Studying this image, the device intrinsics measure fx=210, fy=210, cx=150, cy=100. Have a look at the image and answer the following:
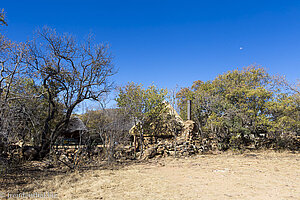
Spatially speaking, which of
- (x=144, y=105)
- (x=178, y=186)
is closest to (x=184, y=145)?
(x=144, y=105)

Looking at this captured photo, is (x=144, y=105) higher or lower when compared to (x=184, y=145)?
higher

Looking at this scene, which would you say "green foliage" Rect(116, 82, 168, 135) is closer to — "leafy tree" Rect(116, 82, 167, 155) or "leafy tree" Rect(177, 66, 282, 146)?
"leafy tree" Rect(116, 82, 167, 155)

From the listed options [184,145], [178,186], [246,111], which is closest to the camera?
[178,186]

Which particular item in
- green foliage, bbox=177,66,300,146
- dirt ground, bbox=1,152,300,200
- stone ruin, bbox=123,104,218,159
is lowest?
dirt ground, bbox=1,152,300,200

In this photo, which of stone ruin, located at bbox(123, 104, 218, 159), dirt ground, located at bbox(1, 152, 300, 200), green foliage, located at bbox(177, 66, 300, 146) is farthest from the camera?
green foliage, located at bbox(177, 66, 300, 146)

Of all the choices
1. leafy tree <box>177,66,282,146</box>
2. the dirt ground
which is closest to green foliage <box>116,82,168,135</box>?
leafy tree <box>177,66,282,146</box>

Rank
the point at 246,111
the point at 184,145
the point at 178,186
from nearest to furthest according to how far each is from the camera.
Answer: the point at 178,186, the point at 184,145, the point at 246,111

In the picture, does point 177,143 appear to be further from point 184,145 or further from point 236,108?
point 236,108

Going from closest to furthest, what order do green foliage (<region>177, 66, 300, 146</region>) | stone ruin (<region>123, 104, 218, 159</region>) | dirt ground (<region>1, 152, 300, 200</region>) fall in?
dirt ground (<region>1, 152, 300, 200</region>), stone ruin (<region>123, 104, 218, 159</region>), green foliage (<region>177, 66, 300, 146</region>)

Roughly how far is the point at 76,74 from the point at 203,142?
9515 millimetres

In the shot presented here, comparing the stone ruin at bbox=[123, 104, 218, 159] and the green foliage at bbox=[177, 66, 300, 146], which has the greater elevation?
the green foliage at bbox=[177, 66, 300, 146]

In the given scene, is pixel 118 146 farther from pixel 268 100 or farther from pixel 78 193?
pixel 268 100

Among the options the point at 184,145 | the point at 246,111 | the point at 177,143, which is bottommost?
the point at 184,145

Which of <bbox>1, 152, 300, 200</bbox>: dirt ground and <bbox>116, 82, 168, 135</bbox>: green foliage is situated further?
<bbox>116, 82, 168, 135</bbox>: green foliage
